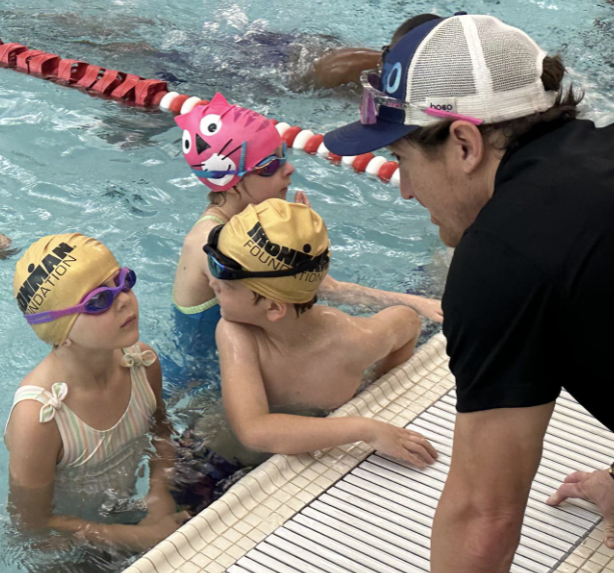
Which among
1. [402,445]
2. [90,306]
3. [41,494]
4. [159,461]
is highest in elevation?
[90,306]

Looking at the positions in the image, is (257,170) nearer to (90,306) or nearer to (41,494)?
(90,306)

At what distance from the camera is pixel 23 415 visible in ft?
7.95

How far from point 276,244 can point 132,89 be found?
4.32m

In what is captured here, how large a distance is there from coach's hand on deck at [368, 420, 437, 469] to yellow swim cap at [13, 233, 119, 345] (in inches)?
40.1

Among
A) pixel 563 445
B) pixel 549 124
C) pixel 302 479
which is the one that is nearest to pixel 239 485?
pixel 302 479

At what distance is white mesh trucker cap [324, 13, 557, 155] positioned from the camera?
1.64 metres

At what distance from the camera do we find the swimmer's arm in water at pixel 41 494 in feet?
7.97

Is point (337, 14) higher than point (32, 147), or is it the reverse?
point (337, 14)

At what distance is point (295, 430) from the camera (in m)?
2.60

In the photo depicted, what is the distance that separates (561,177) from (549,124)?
0.22 meters

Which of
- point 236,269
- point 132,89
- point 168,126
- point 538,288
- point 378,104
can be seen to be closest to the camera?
point 538,288

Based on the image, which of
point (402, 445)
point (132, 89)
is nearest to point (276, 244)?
→ point (402, 445)

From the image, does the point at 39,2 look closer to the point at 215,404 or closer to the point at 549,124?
the point at 215,404

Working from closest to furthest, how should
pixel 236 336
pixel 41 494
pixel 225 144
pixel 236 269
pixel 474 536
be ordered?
pixel 474 536 → pixel 41 494 → pixel 236 269 → pixel 236 336 → pixel 225 144
